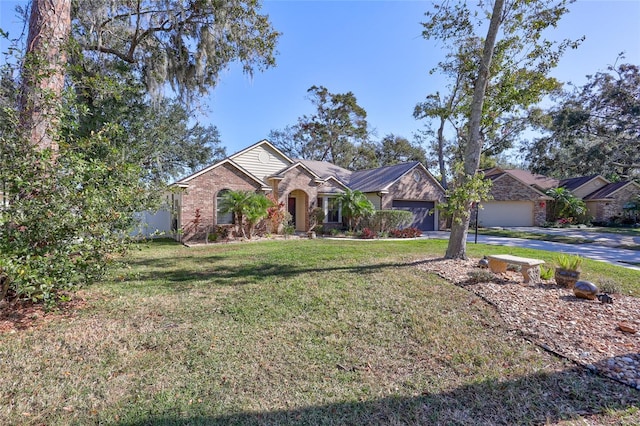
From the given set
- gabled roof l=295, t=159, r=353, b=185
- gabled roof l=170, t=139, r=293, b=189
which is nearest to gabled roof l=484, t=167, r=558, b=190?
gabled roof l=295, t=159, r=353, b=185

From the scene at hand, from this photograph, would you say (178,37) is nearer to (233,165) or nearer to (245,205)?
(233,165)

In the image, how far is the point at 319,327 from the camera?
448 centimetres

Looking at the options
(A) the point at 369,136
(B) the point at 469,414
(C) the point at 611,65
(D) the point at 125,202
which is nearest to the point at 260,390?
(B) the point at 469,414

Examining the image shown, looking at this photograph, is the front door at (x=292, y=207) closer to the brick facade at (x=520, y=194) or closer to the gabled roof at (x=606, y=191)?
the brick facade at (x=520, y=194)

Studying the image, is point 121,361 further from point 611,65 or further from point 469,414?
point 611,65

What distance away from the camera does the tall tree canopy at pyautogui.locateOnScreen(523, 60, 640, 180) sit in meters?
25.3

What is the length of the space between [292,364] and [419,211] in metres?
18.9

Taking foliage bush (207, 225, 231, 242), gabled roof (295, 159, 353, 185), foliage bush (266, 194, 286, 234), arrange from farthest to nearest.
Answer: gabled roof (295, 159, 353, 185) → foliage bush (266, 194, 286, 234) → foliage bush (207, 225, 231, 242)

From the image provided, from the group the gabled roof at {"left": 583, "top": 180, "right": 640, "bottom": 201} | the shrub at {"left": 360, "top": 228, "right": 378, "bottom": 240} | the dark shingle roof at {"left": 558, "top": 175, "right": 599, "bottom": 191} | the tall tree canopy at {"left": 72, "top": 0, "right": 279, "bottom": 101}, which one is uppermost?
the tall tree canopy at {"left": 72, "top": 0, "right": 279, "bottom": 101}

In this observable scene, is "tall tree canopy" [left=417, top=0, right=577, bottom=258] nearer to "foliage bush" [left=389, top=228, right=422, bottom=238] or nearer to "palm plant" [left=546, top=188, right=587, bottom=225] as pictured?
"foliage bush" [left=389, top=228, right=422, bottom=238]

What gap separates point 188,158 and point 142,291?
18226mm

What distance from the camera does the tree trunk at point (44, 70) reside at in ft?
14.4

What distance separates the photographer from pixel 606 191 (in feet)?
89.2

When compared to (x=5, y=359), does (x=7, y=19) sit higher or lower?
higher
